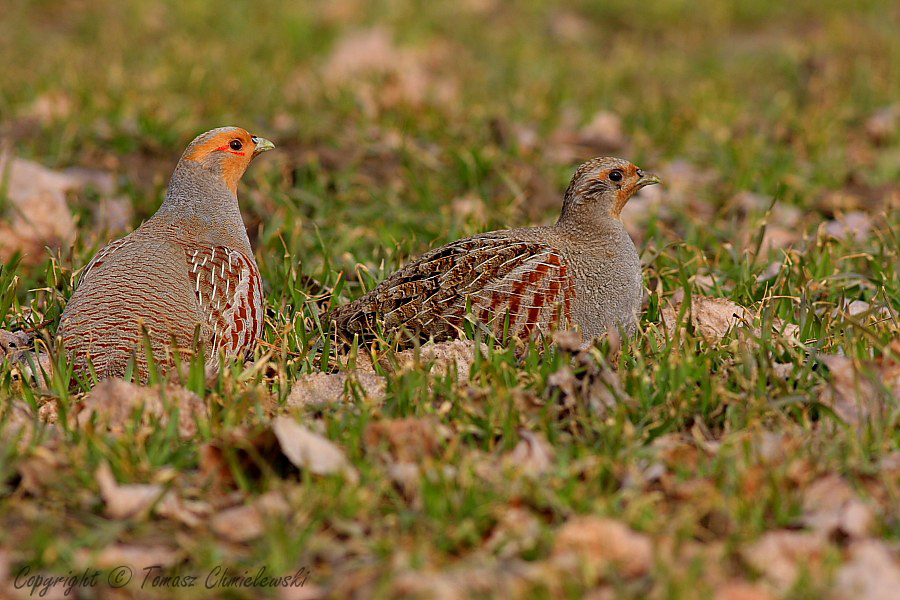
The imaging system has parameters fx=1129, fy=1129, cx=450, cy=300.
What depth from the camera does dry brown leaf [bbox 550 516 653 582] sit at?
2.88 metres

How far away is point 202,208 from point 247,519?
214 centimetres

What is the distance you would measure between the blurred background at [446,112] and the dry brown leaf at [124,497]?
7.32ft

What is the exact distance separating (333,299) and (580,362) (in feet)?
5.09

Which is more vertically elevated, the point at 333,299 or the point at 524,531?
the point at 333,299

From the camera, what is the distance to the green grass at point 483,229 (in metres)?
3.07

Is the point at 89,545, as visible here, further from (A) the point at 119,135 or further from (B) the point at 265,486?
(A) the point at 119,135

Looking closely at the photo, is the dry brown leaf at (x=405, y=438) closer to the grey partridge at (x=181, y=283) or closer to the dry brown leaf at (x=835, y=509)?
the grey partridge at (x=181, y=283)

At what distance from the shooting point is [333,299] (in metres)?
5.02

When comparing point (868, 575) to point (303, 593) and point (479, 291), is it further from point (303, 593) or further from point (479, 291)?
point (479, 291)

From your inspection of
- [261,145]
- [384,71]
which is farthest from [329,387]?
[384,71]

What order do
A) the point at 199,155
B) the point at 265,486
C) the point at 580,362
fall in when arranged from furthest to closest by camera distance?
the point at 199,155, the point at 580,362, the point at 265,486

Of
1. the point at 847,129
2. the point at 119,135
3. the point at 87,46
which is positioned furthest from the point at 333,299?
the point at 87,46

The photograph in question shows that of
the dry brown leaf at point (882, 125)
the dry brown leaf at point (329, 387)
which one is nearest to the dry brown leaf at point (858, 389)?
the dry brown leaf at point (329, 387)

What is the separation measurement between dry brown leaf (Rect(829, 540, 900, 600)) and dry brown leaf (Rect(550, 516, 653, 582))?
0.47 meters
